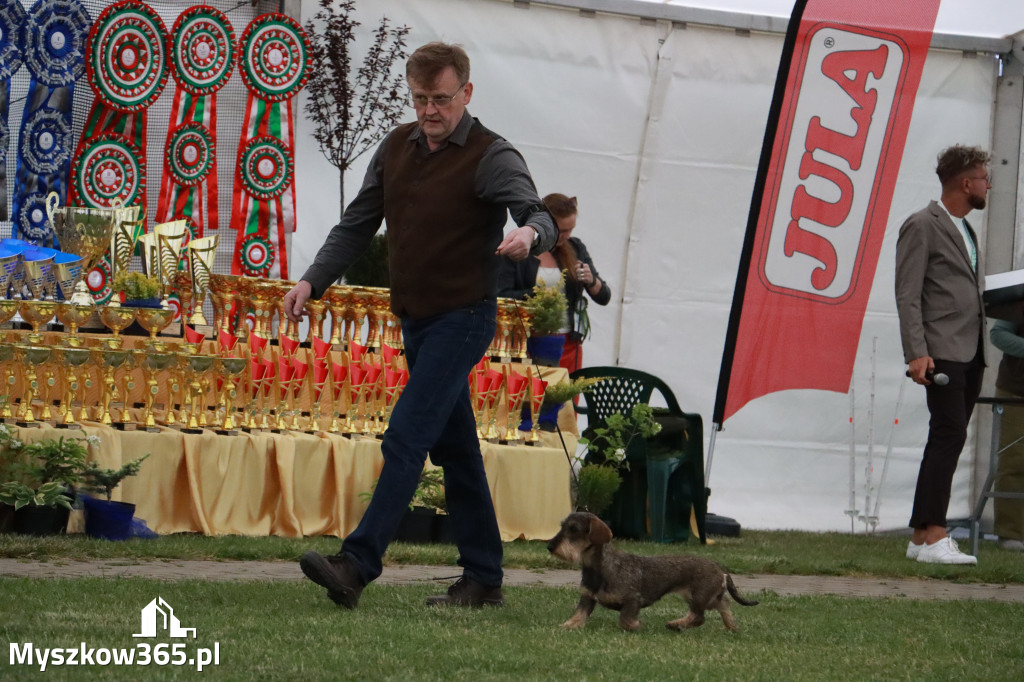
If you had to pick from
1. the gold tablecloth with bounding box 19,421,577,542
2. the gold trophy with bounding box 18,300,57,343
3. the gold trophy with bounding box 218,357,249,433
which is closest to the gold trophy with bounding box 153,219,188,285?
the gold trophy with bounding box 218,357,249,433

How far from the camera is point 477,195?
396 centimetres

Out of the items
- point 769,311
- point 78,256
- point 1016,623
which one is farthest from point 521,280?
point 1016,623

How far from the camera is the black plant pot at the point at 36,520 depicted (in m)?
5.38

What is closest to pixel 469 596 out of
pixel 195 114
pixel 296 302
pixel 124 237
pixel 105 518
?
pixel 296 302

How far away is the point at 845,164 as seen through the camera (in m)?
7.13

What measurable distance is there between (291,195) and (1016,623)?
5.43 metres

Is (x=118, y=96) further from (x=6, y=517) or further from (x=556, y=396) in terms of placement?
(x=6, y=517)

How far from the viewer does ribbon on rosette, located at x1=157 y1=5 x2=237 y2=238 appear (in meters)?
8.24

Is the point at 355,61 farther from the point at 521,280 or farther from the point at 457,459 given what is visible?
the point at 457,459

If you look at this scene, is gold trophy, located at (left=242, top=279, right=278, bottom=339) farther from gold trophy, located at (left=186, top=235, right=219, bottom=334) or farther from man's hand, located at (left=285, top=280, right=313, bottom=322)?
man's hand, located at (left=285, top=280, right=313, bottom=322)

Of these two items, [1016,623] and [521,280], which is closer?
[1016,623]

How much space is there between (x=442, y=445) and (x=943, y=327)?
3338 mm

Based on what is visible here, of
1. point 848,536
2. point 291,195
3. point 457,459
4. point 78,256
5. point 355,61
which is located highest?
point 355,61

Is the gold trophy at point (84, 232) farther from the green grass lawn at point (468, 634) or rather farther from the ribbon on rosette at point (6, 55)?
the green grass lawn at point (468, 634)
